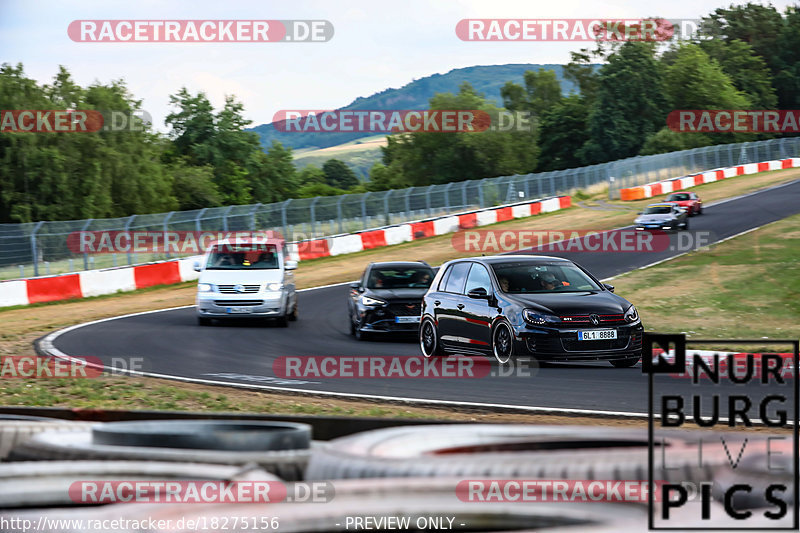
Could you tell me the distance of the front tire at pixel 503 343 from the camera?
13102mm

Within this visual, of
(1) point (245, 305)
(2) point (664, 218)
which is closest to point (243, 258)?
(1) point (245, 305)

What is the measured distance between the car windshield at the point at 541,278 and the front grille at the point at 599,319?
1.02 m

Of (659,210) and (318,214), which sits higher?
(318,214)

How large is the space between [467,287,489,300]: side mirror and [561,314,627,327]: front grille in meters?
1.42

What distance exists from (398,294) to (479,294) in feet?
13.1

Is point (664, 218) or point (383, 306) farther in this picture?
point (664, 218)

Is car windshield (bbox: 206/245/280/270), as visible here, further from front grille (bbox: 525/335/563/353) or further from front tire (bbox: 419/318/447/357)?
front grille (bbox: 525/335/563/353)

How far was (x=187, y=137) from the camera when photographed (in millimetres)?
100188

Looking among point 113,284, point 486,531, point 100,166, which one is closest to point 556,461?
point 486,531

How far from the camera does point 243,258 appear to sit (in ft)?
69.3

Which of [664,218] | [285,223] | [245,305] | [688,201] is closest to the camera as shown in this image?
[245,305]
